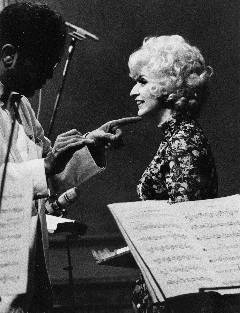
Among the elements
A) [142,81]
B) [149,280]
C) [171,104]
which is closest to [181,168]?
[171,104]

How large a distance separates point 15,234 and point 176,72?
131 cm

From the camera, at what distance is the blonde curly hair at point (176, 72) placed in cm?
218

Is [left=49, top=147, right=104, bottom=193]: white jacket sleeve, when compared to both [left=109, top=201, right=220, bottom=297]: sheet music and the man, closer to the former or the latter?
the man

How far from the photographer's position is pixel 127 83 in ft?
15.2

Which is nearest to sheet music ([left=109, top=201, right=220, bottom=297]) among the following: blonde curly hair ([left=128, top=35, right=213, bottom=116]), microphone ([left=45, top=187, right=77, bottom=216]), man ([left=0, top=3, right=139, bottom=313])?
man ([left=0, top=3, right=139, bottom=313])

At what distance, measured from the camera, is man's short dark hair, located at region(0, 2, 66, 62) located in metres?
1.69

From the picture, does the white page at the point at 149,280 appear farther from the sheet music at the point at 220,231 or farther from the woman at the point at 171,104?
the woman at the point at 171,104

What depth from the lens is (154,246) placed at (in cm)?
118

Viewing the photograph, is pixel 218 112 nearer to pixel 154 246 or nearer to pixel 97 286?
pixel 97 286

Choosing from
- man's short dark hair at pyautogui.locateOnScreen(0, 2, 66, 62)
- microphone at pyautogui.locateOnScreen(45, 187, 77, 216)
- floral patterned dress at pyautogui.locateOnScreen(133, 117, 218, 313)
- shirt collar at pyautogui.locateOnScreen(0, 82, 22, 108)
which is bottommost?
microphone at pyautogui.locateOnScreen(45, 187, 77, 216)

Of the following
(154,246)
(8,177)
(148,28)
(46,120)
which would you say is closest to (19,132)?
(8,177)

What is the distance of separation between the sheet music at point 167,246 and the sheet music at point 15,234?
0.81 feet

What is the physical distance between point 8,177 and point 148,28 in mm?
3731

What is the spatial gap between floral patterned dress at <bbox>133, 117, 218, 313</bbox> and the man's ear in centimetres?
70
